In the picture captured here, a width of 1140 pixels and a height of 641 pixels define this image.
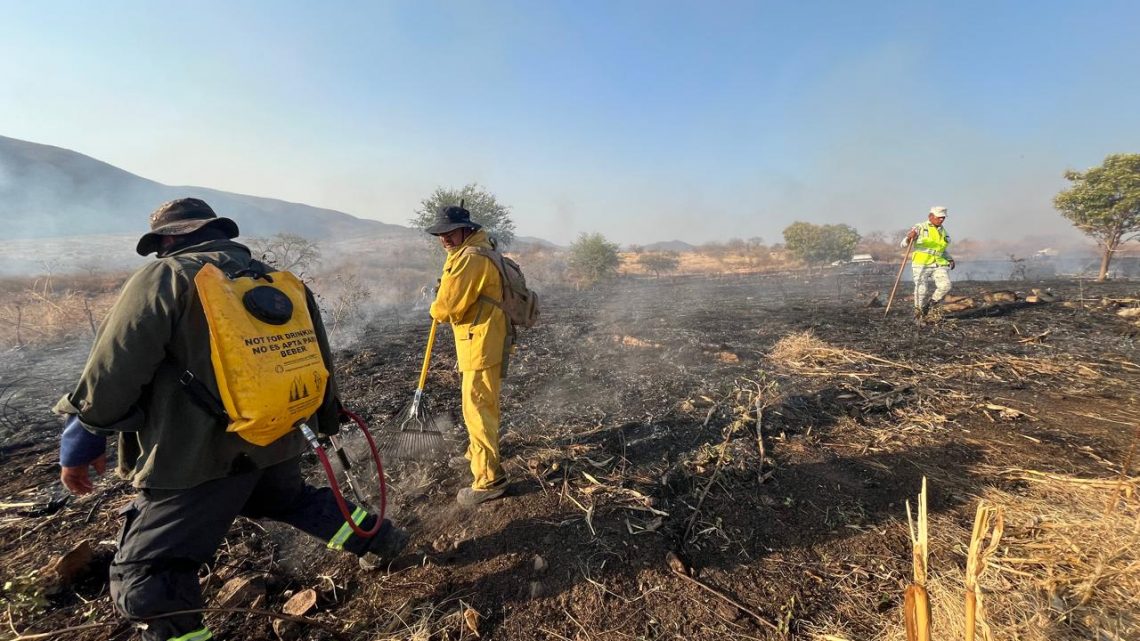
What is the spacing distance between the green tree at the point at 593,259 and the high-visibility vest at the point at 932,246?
599 inches

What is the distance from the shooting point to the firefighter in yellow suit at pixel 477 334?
9.45 ft

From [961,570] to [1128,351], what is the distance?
6.49 m

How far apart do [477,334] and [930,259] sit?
8.80m

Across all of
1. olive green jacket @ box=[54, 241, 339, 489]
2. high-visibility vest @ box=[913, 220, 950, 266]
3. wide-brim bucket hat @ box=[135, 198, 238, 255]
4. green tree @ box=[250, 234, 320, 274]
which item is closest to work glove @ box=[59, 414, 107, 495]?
olive green jacket @ box=[54, 241, 339, 489]

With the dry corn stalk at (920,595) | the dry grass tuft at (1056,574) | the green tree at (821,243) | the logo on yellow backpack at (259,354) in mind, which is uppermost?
the green tree at (821,243)

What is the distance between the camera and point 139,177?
6919 centimetres

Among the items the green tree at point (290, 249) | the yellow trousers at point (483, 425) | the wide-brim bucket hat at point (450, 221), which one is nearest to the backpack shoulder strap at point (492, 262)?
the wide-brim bucket hat at point (450, 221)

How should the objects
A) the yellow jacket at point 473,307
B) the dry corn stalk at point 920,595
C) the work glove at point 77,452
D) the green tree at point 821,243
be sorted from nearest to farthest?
1. the dry corn stalk at point 920,595
2. the work glove at point 77,452
3. the yellow jacket at point 473,307
4. the green tree at point 821,243

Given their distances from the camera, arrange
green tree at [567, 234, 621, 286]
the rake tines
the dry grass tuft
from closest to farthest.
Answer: the dry grass tuft
the rake tines
green tree at [567, 234, 621, 286]

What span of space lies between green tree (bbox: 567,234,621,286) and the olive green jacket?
20793 millimetres

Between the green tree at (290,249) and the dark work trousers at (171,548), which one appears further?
the green tree at (290,249)

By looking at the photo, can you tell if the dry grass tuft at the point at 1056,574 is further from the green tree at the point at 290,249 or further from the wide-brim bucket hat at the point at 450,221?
the green tree at the point at 290,249

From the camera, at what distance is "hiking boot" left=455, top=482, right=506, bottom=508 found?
114 inches

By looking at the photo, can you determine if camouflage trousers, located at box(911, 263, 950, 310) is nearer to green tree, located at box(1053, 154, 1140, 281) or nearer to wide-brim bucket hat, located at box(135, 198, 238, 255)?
green tree, located at box(1053, 154, 1140, 281)
